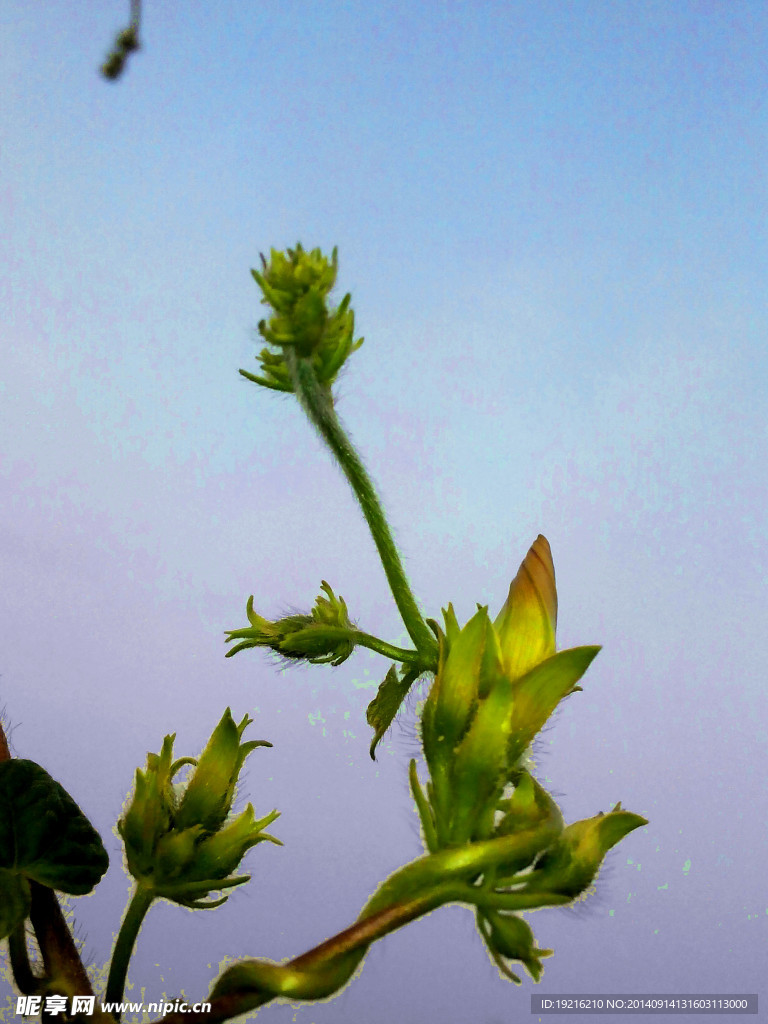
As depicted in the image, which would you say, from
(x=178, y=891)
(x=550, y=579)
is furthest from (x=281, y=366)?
(x=178, y=891)

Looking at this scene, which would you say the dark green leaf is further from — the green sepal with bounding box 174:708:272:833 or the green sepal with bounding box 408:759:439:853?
the green sepal with bounding box 408:759:439:853

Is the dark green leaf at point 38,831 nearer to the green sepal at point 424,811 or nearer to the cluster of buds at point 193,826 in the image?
the cluster of buds at point 193,826

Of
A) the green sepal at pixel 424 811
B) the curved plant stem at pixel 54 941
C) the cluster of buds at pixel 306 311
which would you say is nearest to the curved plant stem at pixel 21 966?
the curved plant stem at pixel 54 941

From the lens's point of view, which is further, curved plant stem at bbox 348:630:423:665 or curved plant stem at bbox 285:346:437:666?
curved plant stem at bbox 348:630:423:665

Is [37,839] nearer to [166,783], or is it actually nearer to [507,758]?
[166,783]

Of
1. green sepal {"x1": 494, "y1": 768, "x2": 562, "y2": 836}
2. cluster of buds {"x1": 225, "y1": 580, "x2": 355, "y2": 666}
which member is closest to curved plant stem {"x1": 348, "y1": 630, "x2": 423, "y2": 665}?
cluster of buds {"x1": 225, "y1": 580, "x2": 355, "y2": 666}

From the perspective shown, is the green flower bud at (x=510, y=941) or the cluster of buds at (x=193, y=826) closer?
the green flower bud at (x=510, y=941)
